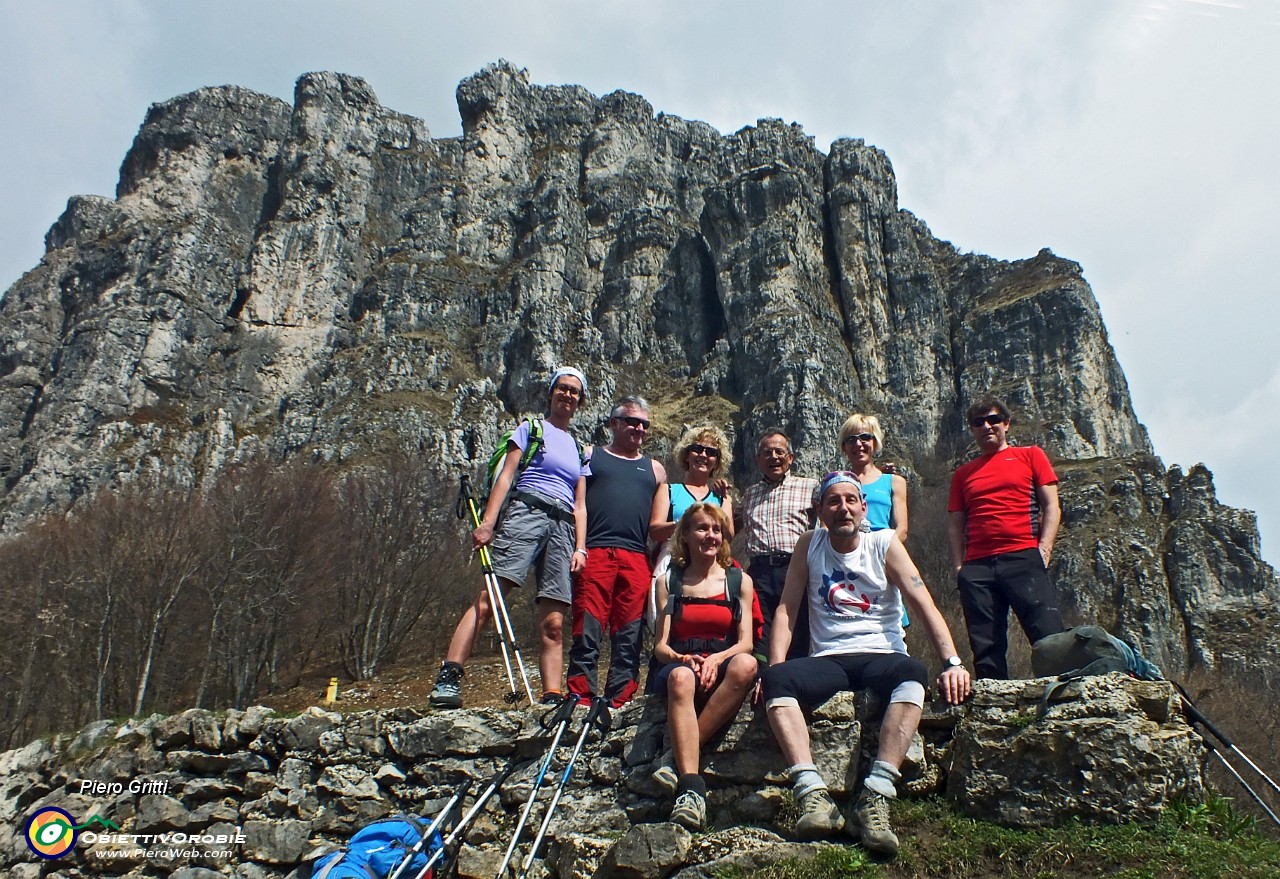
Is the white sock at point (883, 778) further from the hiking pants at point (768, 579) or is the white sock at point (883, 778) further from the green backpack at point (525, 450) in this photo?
the green backpack at point (525, 450)

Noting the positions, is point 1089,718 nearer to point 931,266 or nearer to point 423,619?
point 423,619

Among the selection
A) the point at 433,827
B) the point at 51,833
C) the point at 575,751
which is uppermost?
the point at 575,751

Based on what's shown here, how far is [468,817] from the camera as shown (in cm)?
433

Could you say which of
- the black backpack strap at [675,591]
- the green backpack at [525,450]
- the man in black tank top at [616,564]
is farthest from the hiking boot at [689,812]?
the green backpack at [525,450]

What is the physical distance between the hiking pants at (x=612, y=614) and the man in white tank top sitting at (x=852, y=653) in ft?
4.16

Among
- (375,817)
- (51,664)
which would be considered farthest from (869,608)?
(51,664)

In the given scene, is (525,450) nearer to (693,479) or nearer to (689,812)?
(693,479)

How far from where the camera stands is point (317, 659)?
23859 millimetres

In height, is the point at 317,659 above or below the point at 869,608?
below

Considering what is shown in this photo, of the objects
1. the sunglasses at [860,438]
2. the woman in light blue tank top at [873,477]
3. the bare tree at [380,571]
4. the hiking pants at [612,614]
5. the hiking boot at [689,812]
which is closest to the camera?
the hiking boot at [689,812]

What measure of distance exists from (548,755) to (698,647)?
1081mm

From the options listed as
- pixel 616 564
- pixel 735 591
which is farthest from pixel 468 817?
pixel 735 591

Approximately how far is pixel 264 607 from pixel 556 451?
16388 mm

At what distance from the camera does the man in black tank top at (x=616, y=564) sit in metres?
5.29
